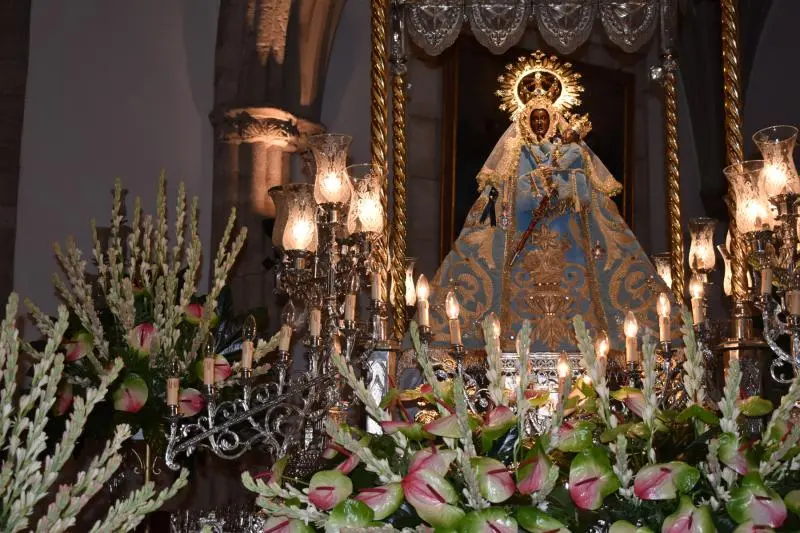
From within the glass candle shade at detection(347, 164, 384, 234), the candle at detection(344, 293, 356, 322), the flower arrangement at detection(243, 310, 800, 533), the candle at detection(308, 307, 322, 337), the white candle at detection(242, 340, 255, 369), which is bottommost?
the flower arrangement at detection(243, 310, 800, 533)

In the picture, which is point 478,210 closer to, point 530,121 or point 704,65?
point 530,121

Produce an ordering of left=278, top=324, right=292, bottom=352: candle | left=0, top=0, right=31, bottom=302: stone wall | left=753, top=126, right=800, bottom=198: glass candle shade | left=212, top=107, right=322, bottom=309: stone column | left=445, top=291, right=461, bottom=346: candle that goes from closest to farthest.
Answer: left=278, top=324, right=292, bottom=352: candle
left=445, top=291, right=461, bottom=346: candle
left=753, top=126, right=800, bottom=198: glass candle shade
left=0, top=0, right=31, bottom=302: stone wall
left=212, top=107, right=322, bottom=309: stone column

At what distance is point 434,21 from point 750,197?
2037mm

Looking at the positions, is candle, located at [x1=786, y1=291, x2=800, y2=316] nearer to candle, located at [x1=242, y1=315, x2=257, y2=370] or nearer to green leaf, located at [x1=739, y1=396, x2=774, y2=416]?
candle, located at [x1=242, y1=315, x2=257, y2=370]

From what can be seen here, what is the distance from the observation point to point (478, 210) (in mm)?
6645

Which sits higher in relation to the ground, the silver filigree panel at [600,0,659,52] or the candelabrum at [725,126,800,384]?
the silver filigree panel at [600,0,659,52]

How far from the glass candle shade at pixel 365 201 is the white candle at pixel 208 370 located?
197cm

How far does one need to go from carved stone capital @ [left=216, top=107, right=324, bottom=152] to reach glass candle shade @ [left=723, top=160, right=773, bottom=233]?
3574mm

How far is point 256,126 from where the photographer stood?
26.3ft

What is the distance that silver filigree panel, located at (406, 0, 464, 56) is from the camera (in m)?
6.30

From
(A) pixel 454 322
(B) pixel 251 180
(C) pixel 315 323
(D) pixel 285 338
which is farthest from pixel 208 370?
(B) pixel 251 180

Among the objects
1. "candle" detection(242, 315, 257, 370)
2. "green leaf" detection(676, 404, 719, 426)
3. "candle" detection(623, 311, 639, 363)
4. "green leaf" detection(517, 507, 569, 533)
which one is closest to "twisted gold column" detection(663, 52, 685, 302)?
"candle" detection(623, 311, 639, 363)

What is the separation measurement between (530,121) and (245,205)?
7.52ft

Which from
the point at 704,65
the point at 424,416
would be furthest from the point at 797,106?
the point at 424,416
